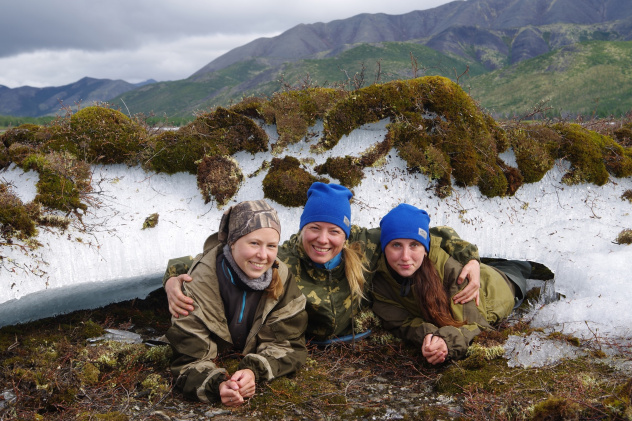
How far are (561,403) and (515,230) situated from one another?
20.7ft

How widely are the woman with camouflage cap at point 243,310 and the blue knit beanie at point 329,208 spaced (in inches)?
33.8

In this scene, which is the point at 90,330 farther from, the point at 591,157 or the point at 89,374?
the point at 591,157

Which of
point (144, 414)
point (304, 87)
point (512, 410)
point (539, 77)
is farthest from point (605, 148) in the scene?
point (539, 77)

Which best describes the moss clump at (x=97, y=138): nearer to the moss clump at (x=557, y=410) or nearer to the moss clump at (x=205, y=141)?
the moss clump at (x=205, y=141)

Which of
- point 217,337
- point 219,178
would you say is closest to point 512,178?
point 219,178

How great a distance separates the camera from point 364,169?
1043 cm

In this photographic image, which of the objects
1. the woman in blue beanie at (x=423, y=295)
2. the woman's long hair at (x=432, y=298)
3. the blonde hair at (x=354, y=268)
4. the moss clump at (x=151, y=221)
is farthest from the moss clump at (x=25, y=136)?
the woman's long hair at (x=432, y=298)

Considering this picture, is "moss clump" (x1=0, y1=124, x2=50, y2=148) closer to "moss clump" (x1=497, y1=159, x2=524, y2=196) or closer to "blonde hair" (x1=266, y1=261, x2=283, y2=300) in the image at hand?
"blonde hair" (x1=266, y1=261, x2=283, y2=300)

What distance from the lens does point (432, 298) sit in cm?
596

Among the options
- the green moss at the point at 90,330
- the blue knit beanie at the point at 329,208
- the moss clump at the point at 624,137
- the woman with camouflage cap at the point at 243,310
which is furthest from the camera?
the moss clump at the point at 624,137

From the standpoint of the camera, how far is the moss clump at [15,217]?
7.38m

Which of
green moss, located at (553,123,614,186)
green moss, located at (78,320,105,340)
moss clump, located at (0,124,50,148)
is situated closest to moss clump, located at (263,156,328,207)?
green moss, located at (78,320,105,340)

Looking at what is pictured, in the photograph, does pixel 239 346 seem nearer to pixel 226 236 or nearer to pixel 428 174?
pixel 226 236

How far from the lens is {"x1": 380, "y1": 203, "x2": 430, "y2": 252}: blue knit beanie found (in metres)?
6.06
